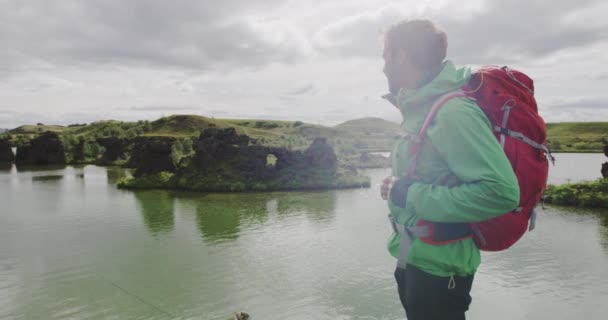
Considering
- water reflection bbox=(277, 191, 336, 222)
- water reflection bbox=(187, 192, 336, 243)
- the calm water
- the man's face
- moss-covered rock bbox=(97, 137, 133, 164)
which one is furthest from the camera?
moss-covered rock bbox=(97, 137, 133, 164)

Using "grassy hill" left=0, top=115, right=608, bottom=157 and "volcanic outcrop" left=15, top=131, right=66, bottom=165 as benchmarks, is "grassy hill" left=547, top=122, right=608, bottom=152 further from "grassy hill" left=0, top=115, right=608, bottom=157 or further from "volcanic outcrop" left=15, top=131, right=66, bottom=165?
"volcanic outcrop" left=15, top=131, right=66, bottom=165

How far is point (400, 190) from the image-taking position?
3.13m

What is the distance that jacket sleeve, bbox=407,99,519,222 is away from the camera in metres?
2.71

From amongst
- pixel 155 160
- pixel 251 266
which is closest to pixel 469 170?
pixel 251 266

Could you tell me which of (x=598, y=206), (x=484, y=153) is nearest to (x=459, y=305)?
(x=484, y=153)

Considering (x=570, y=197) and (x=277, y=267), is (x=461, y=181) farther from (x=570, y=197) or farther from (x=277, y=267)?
(x=570, y=197)

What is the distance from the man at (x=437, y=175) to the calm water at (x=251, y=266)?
37.9ft

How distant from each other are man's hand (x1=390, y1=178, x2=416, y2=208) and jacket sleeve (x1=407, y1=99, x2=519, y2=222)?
197 mm

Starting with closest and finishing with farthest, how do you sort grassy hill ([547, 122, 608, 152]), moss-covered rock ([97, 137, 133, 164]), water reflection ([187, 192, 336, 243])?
water reflection ([187, 192, 336, 243]) → moss-covered rock ([97, 137, 133, 164]) → grassy hill ([547, 122, 608, 152])

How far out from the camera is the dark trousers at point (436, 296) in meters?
3.09

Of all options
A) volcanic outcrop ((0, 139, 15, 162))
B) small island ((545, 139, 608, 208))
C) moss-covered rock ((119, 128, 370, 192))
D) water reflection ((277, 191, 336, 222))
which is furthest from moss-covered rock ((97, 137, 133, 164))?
small island ((545, 139, 608, 208))

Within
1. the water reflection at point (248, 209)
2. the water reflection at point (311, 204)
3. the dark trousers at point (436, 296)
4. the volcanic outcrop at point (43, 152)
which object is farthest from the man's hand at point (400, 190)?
the volcanic outcrop at point (43, 152)

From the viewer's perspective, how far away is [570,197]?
3662cm

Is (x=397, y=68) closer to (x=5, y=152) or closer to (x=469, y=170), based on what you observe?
(x=469, y=170)
